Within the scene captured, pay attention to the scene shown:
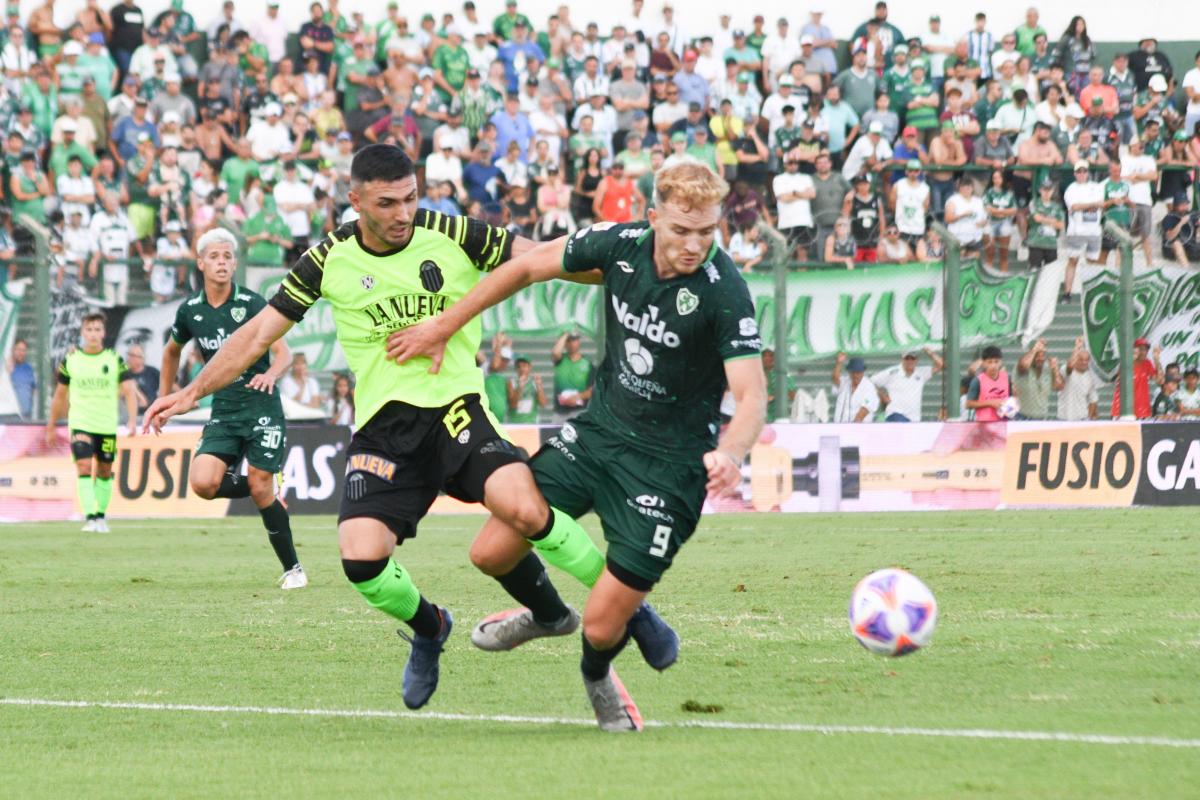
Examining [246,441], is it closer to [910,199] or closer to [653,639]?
[653,639]

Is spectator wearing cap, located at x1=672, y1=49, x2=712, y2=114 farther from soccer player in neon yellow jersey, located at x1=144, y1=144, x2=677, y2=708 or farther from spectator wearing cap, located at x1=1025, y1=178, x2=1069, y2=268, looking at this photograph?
soccer player in neon yellow jersey, located at x1=144, y1=144, x2=677, y2=708

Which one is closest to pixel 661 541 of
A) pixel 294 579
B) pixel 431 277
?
pixel 431 277

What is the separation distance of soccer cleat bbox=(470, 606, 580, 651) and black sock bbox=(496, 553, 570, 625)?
0.03 meters

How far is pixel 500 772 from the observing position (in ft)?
18.2

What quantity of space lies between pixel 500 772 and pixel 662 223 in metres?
2.08

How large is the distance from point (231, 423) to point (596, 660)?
6831mm

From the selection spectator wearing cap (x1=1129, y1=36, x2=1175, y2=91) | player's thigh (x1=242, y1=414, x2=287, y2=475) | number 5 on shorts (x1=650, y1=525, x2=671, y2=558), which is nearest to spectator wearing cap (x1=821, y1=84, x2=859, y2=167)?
spectator wearing cap (x1=1129, y1=36, x2=1175, y2=91)

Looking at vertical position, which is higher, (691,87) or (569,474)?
(691,87)

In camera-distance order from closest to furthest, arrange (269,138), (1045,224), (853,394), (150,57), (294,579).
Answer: (294,579), (853,394), (1045,224), (269,138), (150,57)

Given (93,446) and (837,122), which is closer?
(93,446)

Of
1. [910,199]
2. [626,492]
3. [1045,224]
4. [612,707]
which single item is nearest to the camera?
[612,707]

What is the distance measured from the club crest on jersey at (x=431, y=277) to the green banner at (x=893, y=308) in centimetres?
1333

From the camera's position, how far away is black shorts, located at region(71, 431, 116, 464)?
17.9 meters

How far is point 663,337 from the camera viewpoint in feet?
21.4
